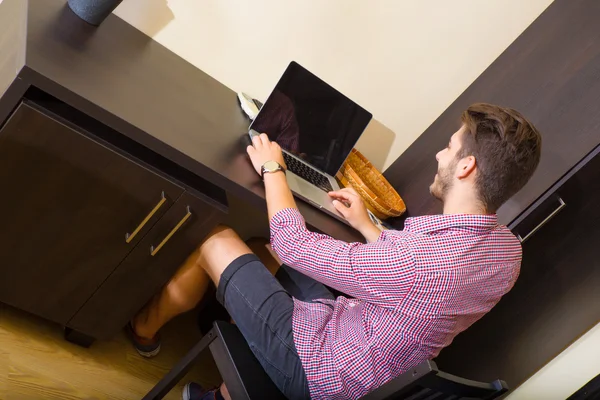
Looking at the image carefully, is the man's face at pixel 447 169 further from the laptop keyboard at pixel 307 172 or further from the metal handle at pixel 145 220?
the metal handle at pixel 145 220

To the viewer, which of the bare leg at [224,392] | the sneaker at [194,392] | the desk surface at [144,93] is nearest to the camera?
the desk surface at [144,93]

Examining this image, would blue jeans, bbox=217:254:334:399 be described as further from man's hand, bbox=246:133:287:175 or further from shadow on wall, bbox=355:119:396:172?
shadow on wall, bbox=355:119:396:172

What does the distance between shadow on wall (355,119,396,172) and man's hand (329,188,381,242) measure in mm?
512

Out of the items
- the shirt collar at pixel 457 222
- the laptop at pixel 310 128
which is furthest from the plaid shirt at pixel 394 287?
the laptop at pixel 310 128

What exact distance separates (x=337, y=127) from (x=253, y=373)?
33.8 inches

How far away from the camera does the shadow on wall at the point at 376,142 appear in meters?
2.19

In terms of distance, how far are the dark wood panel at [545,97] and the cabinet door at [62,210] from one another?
0.96 metres

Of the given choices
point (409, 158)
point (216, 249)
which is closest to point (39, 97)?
point (216, 249)

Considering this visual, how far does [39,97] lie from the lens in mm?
1279

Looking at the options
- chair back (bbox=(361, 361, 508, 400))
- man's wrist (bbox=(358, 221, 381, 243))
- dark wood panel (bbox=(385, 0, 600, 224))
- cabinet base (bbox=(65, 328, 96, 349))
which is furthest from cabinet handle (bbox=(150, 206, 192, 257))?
dark wood panel (bbox=(385, 0, 600, 224))

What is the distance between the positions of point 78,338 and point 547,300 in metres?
1.38

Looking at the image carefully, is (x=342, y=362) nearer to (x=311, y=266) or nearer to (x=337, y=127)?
(x=311, y=266)

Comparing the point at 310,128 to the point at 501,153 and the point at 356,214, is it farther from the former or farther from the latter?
the point at 501,153

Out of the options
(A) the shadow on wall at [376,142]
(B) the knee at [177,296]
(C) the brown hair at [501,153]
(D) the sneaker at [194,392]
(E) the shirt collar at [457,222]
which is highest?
(C) the brown hair at [501,153]
